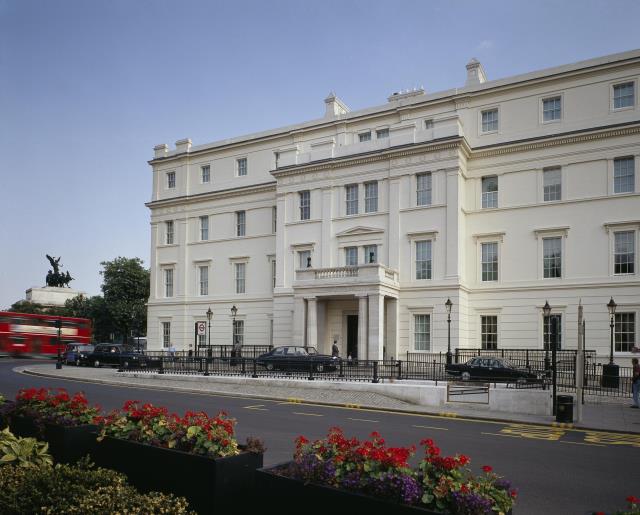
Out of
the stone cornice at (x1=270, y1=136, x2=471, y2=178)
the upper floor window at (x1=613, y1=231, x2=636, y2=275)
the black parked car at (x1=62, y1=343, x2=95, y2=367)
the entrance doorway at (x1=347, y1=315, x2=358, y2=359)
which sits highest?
the stone cornice at (x1=270, y1=136, x2=471, y2=178)

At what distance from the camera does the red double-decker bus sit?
1901 inches

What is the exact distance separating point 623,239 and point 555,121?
27.9 ft

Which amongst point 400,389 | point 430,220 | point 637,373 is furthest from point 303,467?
point 430,220

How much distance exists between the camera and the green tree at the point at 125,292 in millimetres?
71625

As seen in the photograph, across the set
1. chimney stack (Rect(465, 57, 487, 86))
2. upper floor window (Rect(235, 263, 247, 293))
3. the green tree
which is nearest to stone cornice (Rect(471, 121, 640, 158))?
chimney stack (Rect(465, 57, 487, 86))

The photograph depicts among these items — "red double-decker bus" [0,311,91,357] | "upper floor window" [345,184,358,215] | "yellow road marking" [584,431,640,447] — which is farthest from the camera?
"red double-decker bus" [0,311,91,357]

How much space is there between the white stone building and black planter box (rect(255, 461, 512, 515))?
2984 cm

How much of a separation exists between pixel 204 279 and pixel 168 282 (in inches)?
162

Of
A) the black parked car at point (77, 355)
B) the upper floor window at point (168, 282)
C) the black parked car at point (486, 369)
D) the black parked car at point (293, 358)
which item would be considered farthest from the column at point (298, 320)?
the upper floor window at point (168, 282)

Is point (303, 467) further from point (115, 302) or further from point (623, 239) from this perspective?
point (115, 302)

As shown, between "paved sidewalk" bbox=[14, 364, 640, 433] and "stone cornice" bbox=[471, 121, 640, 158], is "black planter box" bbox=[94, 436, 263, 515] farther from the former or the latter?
"stone cornice" bbox=[471, 121, 640, 158]

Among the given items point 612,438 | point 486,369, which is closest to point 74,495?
point 612,438

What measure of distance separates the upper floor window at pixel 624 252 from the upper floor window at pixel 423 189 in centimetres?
1129

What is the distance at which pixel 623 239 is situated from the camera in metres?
33.9
